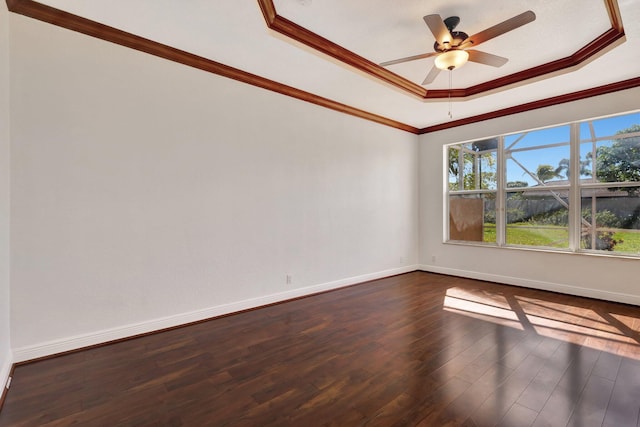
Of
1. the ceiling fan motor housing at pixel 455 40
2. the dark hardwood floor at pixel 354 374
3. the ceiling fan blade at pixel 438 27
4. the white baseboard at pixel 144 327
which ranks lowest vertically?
the dark hardwood floor at pixel 354 374

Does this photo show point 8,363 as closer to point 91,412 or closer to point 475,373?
point 91,412

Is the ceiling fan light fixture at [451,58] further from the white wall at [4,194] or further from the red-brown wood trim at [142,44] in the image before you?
the white wall at [4,194]

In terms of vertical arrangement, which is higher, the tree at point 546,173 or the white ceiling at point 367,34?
the white ceiling at point 367,34

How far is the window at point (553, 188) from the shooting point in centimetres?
377

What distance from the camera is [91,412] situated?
1.71 metres

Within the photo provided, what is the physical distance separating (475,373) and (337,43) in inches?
125

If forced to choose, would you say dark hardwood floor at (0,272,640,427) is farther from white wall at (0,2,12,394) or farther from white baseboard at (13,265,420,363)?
white wall at (0,2,12,394)

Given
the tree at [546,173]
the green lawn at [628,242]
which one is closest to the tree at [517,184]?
the tree at [546,173]

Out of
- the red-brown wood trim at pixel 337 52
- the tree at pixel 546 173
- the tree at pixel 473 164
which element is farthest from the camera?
the tree at pixel 473 164

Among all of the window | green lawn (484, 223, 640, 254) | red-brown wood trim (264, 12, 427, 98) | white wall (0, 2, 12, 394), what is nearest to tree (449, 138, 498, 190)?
the window

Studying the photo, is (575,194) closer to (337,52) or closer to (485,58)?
(485,58)

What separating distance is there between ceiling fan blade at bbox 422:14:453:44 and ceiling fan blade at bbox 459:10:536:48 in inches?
8.2

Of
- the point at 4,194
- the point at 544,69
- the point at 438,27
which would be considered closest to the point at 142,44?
the point at 4,194

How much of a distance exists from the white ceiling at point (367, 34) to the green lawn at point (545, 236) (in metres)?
1.96
